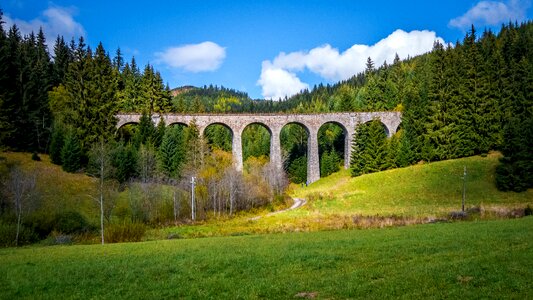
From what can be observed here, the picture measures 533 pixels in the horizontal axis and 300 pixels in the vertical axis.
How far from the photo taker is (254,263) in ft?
49.2

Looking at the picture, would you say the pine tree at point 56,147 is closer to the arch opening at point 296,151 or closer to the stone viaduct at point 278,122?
the stone viaduct at point 278,122

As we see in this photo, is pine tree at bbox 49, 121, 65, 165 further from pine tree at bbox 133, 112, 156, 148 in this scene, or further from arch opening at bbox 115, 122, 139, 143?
arch opening at bbox 115, 122, 139, 143

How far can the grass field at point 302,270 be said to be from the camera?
1009 cm

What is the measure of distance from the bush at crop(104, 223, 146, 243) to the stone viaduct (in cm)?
3457

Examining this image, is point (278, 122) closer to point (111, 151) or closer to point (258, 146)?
point (258, 146)

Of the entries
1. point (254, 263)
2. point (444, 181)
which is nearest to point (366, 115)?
point (444, 181)

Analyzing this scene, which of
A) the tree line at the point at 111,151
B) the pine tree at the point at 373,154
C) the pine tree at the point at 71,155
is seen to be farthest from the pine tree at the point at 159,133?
the pine tree at the point at 373,154

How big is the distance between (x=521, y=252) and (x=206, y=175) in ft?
129

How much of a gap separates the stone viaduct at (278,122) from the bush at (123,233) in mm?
34573

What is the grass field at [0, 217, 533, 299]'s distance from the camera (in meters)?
10.1

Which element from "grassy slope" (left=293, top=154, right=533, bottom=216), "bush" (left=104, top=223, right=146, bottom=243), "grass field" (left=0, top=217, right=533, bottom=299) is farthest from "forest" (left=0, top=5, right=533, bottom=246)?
"grass field" (left=0, top=217, right=533, bottom=299)

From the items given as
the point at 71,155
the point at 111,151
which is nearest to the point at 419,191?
the point at 111,151

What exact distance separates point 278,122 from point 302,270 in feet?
192

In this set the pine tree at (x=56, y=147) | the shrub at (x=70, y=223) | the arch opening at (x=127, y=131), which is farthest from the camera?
the arch opening at (x=127, y=131)
